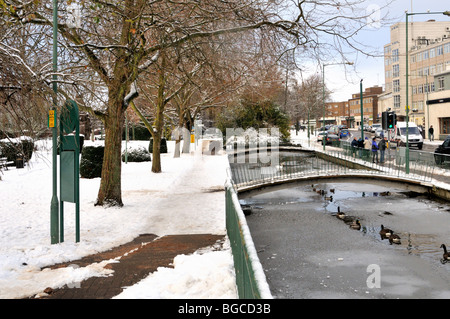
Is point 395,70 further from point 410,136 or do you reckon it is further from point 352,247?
point 352,247

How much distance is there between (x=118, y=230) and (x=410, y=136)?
3610 cm

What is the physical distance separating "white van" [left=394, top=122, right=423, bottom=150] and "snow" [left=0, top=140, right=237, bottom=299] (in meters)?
25.7

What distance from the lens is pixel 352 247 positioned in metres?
15.1

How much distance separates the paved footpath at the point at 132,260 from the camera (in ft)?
22.1

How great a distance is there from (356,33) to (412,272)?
7179 mm

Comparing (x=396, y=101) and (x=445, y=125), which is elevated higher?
(x=396, y=101)

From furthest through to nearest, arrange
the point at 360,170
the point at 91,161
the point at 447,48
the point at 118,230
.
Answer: the point at 447,48, the point at 360,170, the point at 91,161, the point at 118,230

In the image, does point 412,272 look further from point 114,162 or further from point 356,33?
point 114,162

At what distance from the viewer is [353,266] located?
12883mm

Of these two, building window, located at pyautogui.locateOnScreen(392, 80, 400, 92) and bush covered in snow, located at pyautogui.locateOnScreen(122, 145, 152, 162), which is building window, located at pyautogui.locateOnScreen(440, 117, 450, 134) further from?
bush covered in snow, located at pyautogui.locateOnScreen(122, 145, 152, 162)

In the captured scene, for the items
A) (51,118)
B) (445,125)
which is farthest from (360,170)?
(445,125)

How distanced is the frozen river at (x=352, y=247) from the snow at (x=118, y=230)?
2391 mm

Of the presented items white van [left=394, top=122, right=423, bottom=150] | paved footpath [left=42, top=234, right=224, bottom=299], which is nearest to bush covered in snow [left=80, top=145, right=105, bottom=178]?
paved footpath [left=42, top=234, right=224, bottom=299]
